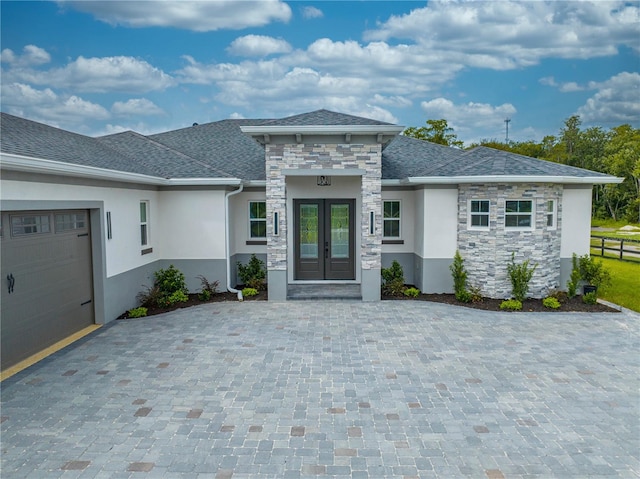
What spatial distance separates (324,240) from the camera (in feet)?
45.4

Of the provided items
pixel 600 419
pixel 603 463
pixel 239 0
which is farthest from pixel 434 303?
pixel 239 0

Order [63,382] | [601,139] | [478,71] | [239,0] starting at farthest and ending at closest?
1. [601,139]
2. [478,71]
3. [239,0]
4. [63,382]

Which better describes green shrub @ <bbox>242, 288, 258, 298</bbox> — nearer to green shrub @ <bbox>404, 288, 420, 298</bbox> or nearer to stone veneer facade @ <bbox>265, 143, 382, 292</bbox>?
stone veneer facade @ <bbox>265, 143, 382, 292</bbox>

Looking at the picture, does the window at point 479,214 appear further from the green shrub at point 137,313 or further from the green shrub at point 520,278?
the green shrub at point 137,313

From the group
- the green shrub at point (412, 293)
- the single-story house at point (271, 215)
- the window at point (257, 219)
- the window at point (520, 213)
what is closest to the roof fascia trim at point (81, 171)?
the single-story house at point (271, 215)

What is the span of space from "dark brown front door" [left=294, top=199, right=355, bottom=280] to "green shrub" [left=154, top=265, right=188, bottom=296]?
3.63 metres

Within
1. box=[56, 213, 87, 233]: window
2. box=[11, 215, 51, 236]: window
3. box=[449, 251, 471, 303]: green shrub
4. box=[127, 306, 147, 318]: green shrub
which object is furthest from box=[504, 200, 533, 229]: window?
box=[11, 215, 51, 236]: window

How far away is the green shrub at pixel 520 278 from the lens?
1115 cm

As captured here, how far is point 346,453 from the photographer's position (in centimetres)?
472

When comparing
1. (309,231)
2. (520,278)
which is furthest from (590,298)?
(309,231)

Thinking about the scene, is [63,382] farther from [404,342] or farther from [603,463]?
[603,463]

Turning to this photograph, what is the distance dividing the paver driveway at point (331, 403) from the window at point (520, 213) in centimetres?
314

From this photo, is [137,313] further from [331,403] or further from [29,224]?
[331,403]

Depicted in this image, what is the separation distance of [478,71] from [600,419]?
85.9ft
